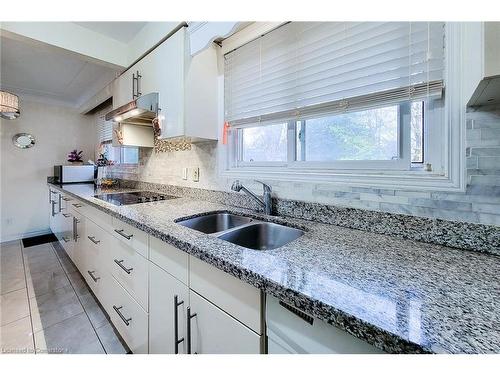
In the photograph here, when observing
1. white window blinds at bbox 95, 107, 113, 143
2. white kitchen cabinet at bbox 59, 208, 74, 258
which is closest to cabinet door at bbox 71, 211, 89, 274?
white kitchen cabinet at bbox 59, 208, 74, 258

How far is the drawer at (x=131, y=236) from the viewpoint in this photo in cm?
112

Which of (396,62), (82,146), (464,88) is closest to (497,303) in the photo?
(464,88)

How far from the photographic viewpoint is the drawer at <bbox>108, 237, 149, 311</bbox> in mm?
1139

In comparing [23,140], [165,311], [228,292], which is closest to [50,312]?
[165,311]

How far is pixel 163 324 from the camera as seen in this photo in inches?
39.6

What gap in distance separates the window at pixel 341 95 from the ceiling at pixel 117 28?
0.93 meters

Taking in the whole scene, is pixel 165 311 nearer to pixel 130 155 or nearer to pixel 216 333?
pixel 216 333

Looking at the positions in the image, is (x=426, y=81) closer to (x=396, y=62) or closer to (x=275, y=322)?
(x=396, y=62)

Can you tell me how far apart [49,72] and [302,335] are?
376 centimetres

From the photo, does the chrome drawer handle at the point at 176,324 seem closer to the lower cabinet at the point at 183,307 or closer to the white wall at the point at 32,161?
the lower cabinet at the point at 183,307

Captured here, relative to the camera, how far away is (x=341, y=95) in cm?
107

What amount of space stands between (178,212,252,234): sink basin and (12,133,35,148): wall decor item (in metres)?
3.89

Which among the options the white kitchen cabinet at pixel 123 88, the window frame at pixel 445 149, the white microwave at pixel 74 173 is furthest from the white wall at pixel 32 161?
the window frame at pixel 445 149

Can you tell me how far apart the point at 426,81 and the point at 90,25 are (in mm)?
2400
